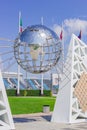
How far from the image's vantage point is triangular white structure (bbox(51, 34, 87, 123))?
21.3 m

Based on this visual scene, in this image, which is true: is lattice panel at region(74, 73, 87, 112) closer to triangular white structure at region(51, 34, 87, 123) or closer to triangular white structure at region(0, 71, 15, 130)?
triangular white structure at region(51, 34, 87, 123)

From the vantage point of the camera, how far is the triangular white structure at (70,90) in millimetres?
21328

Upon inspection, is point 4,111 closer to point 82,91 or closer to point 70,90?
point 70,90

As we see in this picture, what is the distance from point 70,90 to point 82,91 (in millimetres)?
1347

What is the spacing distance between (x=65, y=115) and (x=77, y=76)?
281cm

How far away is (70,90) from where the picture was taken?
21359mm

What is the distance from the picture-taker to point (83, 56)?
23359 mm

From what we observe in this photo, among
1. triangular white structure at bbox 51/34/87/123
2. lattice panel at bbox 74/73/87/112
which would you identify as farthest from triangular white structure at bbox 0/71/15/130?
lattice panel at bbox 74/73/87/112

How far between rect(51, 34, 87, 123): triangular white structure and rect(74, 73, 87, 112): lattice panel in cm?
21

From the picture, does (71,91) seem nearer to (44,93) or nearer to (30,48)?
(30,48)

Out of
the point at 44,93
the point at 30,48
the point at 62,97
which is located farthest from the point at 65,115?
the point at 44,93

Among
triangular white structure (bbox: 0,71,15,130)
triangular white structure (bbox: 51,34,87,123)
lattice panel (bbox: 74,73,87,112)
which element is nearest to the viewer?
triangular white structure (bbox: 0,71,15,130)

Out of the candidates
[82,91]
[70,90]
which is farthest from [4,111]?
[82,91]

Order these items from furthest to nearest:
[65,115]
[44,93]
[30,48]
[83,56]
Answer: [44,93]
[83,56]
[65,115]
[30,48]
